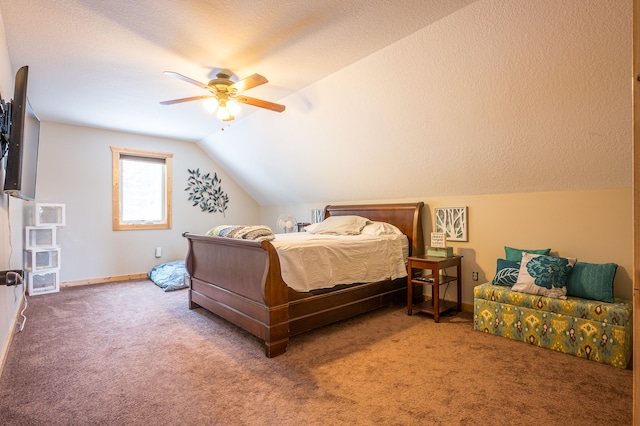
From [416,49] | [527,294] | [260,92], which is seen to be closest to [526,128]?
[416,49]

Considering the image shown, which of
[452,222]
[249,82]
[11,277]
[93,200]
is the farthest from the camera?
[93,200]

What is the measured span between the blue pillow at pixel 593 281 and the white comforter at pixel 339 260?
1.54m

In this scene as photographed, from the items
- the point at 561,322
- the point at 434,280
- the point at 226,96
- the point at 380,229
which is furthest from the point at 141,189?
the point at 561,322

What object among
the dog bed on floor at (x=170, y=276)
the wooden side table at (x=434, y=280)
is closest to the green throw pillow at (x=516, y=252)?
→ the wooden side table at (x=434, y=280)

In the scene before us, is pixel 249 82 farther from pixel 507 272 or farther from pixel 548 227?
pixel 548 227

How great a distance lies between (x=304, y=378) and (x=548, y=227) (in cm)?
262

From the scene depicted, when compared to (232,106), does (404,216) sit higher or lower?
lower

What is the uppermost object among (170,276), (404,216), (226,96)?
(226,96)

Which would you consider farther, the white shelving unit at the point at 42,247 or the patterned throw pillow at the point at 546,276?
the white shelving unit at the point at 42,247

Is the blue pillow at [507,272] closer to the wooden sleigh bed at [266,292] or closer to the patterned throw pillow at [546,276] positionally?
the patterned throw pillow at [546,276]

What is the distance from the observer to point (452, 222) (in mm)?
3768

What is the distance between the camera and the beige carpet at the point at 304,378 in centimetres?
176

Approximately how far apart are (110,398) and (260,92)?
3.05 m

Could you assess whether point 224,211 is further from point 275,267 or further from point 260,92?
point 275,267
